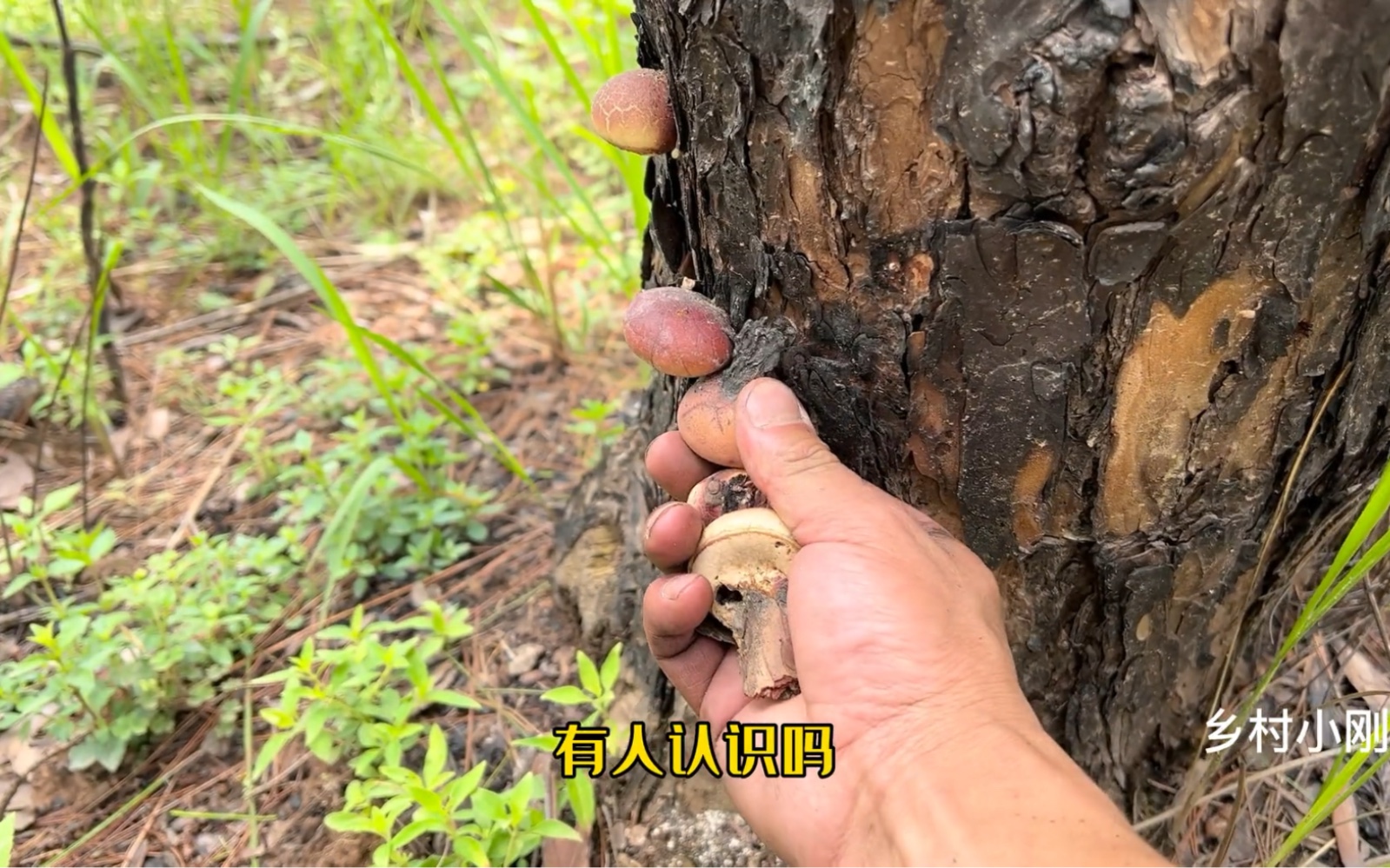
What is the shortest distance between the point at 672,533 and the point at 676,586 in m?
0.10

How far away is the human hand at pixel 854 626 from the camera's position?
1.57m

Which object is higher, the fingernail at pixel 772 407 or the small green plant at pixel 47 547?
the fingernail at pixel 772 407

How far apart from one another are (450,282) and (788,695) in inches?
122

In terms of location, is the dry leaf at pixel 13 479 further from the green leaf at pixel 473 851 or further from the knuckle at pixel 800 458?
the knuckle at pixel 800 458

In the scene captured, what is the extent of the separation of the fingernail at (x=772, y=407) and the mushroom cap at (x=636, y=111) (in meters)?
0.55

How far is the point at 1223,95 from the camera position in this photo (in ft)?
4.13

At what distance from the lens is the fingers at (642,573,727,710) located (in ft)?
5.87

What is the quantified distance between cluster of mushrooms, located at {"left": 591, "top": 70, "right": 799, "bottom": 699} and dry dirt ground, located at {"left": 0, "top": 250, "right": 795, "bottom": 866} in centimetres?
76

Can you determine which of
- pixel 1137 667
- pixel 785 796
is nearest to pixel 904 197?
pixel 785 796

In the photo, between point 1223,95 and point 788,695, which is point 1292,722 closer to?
point 788,695

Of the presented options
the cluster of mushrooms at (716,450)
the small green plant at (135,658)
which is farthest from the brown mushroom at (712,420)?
the small green plant at (135,658)

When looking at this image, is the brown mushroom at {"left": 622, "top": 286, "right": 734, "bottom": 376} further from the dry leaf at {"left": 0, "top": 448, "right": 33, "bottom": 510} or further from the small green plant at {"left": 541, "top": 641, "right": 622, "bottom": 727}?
the dry leaf at {"left": 0, "top": 448, "right": 33, "bottom": 510}

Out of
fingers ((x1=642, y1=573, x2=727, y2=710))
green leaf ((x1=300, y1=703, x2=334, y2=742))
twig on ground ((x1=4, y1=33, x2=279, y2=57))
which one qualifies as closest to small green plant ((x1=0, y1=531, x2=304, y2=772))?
green leaf ((x1=300, y1=703, x2=334, y2=742))

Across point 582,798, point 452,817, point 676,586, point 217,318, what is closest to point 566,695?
point 582,798
